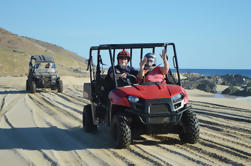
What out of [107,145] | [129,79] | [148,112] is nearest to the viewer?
[148,112]

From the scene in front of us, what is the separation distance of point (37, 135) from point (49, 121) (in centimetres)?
162

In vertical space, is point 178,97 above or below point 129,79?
below

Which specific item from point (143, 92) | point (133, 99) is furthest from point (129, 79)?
point (133, 99)

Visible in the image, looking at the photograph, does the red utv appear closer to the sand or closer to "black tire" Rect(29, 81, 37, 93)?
the sand

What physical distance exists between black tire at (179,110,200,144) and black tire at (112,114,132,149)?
0.87m

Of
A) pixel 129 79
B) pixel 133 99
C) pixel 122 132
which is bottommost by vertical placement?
pixel 122 132

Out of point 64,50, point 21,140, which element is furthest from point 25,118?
point 64,50

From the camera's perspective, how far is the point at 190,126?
17.4 ft

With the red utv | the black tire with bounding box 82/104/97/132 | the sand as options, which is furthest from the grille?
the black tire with bounding box 82/104/97/132

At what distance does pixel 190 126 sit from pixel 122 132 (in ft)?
3.46

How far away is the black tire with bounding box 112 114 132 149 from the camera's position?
510 centimetres

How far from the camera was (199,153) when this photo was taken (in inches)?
195

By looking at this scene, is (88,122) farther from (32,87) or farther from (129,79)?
(32,87)

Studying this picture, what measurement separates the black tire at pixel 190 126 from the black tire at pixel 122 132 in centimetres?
87
